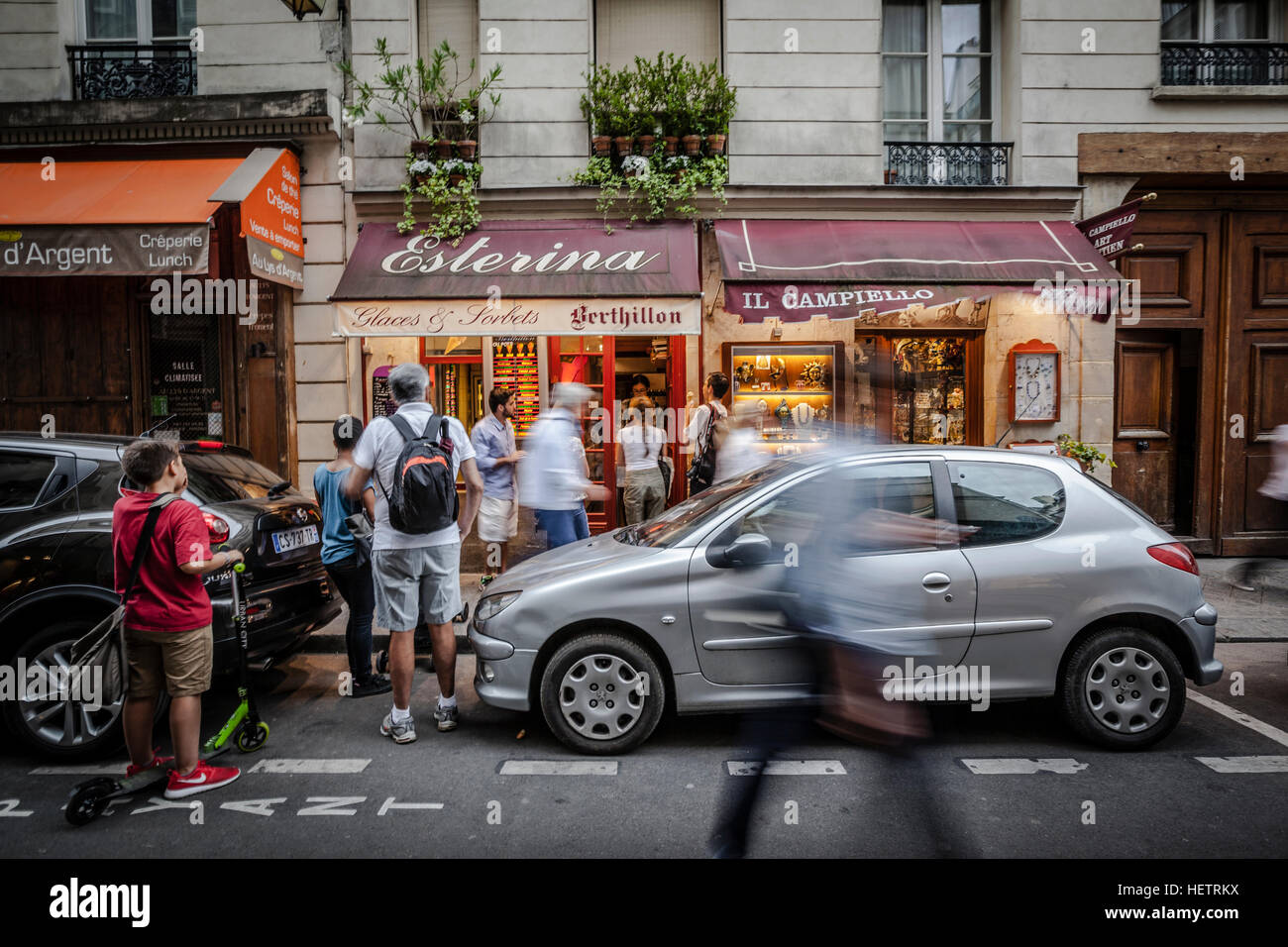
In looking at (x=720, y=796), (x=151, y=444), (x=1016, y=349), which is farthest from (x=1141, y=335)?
(x=151, y=444)

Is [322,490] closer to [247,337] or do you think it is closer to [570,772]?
[570,772]

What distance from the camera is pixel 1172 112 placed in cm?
905

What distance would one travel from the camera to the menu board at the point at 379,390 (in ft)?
30.0

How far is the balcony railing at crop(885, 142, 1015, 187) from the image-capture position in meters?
9.28

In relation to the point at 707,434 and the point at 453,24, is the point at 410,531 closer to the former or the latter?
the point at 707,434

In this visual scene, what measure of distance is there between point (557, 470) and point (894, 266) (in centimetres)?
Answer: 458

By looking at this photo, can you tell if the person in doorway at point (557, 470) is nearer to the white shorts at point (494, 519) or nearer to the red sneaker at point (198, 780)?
the white shorts at point (494, 519)

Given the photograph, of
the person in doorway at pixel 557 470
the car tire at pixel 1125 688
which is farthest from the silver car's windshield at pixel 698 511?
the car tire at pixel 1125 688

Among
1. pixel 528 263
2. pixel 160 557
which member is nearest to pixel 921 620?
pixel 160 557

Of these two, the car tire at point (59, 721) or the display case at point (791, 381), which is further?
the display case at point (791, 381)

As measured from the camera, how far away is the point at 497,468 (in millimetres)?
7133

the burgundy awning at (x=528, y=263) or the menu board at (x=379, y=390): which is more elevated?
the burgundy awning at (x=528, y=263)

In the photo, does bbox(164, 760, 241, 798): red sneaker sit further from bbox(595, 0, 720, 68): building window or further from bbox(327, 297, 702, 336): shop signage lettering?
bbox(595, 0, 720, 68): building window

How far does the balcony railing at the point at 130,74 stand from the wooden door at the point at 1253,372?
1315 centimetres
